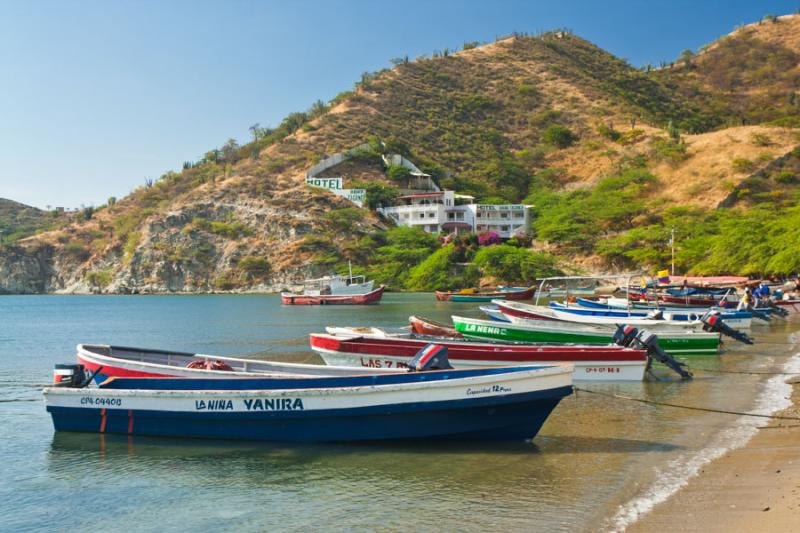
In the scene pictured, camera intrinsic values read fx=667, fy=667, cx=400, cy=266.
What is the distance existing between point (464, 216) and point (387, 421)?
94872mm

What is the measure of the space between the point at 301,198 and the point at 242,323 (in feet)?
202

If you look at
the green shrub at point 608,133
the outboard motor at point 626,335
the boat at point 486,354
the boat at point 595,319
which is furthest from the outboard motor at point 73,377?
the green shrub at point 608,133

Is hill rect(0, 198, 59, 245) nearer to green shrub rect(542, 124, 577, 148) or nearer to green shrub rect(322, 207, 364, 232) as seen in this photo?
green shrub rect(322, 207, 364, 232)

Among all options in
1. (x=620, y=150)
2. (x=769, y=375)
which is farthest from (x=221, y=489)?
(x=620, y=150)

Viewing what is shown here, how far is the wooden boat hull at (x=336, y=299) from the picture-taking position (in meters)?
77.9

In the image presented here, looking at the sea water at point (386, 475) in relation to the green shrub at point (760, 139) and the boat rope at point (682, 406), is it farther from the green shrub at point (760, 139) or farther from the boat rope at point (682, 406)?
the green shrub at point (760, 139)

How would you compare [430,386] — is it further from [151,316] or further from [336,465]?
[151,316]

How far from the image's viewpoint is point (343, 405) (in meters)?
12.7

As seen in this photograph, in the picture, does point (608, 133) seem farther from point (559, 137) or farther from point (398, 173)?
point (398, 173)

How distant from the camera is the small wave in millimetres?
9156

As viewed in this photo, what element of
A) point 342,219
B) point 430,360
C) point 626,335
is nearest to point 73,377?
point 430,360

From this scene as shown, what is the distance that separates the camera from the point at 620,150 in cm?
12381

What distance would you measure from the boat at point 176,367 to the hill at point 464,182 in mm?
59649

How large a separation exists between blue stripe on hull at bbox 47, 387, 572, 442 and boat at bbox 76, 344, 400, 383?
1.02 meters
